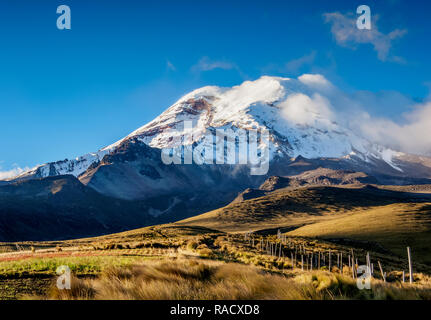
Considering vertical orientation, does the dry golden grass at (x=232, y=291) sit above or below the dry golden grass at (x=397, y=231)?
above

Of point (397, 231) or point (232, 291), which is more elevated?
point (232, 291)

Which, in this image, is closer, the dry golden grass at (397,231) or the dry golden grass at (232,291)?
the dry golden grass at (232,291)

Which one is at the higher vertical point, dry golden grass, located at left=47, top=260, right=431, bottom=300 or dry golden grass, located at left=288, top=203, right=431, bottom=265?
dry golden grass, located at left=47, top=260, right=431, bottom=300

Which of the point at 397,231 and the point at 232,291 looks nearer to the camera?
the point at 232,291

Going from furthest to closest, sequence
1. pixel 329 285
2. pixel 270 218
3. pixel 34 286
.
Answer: pixel 270 218, pixel 34 286, pixel 329 285

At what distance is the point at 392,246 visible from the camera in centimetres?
6594

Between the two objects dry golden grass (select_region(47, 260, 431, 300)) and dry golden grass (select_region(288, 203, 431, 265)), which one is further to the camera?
dry golden grass (select_region(288, 203, 431, 265))

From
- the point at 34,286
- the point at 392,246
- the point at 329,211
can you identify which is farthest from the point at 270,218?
the point at 34,286
